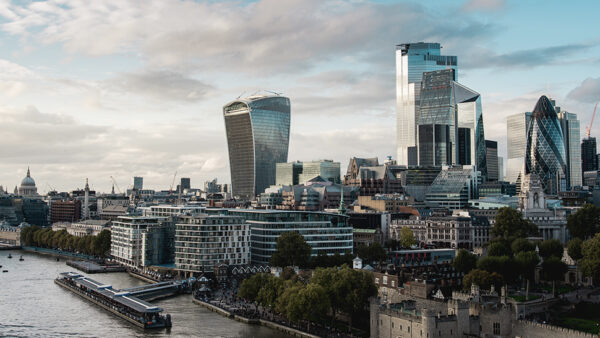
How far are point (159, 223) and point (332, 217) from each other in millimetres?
43967

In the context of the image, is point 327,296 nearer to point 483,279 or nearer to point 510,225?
point 483,279

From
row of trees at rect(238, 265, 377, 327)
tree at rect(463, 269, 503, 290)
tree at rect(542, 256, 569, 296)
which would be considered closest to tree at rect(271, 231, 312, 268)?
row of trees at rect(238, 265, 377, 327)

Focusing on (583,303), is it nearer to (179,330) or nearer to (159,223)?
(179,330)

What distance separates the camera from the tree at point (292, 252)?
128 metres

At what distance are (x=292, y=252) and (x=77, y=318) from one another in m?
43.6

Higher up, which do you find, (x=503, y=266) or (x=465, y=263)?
(x=503, y=266)

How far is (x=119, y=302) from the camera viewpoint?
108m

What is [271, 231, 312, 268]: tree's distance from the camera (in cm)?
12812

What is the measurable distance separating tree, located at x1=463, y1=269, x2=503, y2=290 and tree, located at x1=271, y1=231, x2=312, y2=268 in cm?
3948

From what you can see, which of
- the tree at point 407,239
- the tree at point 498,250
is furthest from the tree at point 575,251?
the tree at point 407,239

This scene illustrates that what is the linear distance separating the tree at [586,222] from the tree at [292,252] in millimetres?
63845

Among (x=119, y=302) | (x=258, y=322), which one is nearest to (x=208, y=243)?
(x=119, y=302)

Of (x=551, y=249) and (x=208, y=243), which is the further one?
(x=208, y=243)

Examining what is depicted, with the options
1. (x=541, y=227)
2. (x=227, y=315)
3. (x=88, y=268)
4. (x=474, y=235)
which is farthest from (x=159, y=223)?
(x=541, y=227)
